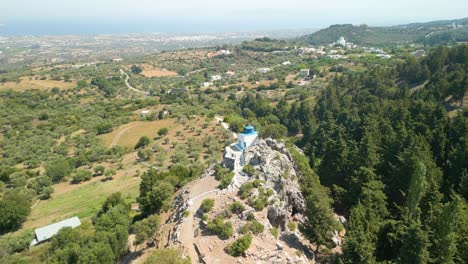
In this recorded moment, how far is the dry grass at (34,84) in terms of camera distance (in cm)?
12381

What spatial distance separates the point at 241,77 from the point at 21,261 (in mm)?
127618

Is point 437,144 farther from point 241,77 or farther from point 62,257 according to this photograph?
point 241,77

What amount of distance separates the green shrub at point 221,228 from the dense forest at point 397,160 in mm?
7554

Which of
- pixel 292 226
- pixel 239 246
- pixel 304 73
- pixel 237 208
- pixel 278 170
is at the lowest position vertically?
pixel 292 226

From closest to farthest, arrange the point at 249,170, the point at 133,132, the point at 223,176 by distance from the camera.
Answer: the point at 249,170 < the point at 223,176 < the point at 133,132

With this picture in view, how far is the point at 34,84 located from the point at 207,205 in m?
123

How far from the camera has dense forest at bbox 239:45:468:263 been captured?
83.1 feet

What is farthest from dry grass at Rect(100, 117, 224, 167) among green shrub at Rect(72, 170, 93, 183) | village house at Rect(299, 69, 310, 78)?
village house at Rect(299, 69, 310, 78)

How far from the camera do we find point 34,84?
417ft

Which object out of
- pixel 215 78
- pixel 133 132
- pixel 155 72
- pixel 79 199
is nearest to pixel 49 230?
pixel 79 199

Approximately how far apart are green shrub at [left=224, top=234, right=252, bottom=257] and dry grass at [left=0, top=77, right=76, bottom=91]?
397 ft

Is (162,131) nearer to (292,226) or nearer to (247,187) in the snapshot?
(247,187)

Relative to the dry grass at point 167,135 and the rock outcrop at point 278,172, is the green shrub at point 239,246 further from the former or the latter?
the dry grass at point 167,135

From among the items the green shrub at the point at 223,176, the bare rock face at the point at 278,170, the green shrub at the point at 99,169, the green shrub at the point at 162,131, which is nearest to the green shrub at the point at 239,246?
the bare rock face at the point at 278,170
